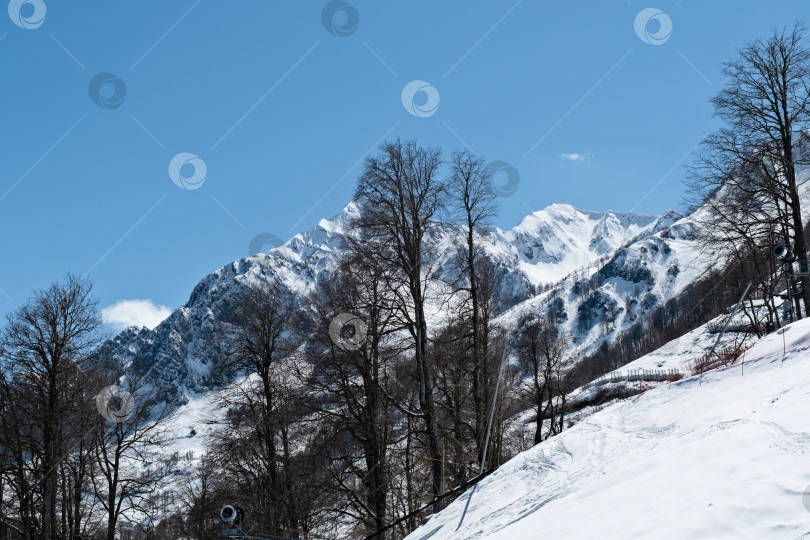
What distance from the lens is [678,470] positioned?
25.6 feet

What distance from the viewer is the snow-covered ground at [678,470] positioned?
618cm

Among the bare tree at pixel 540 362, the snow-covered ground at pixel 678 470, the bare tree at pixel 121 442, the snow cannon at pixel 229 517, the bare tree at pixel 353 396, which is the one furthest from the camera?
the bare tree at pixel 540 362

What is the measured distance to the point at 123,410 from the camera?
2150 cm

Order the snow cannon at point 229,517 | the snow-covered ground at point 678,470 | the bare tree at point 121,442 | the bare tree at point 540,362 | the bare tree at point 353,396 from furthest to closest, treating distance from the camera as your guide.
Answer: the bare tree at point 540,362
the bare tree at point 121,442
the bare tree at point 353,396
the snow cannon at point 229,517
the snow-covered ground at point 678,470

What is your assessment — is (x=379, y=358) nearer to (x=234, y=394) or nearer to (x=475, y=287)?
(x=475, y=287)

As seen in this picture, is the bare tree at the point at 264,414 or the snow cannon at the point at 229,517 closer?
the snow cannon at the point at 229,517

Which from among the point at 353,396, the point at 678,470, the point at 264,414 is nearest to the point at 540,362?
the point at 353,396

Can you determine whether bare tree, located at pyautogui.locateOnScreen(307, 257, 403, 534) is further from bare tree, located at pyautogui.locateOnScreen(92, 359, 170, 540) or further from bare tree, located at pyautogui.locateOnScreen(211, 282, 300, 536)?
bare tree, located at pyautogui.locateOnScreen(92, 359, 170, 540)

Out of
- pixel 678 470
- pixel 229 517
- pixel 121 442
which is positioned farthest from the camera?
pixel 121 442

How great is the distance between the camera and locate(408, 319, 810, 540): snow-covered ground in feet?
20.3

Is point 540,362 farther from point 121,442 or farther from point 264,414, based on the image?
point 121,442

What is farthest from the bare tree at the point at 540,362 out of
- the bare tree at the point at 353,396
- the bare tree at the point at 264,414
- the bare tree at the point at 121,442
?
the bare tree at the point at 121,442

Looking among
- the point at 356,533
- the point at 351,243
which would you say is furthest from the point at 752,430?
the point at 356,533

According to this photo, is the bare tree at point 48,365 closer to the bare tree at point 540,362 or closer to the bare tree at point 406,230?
the bare tree at point 406,230
